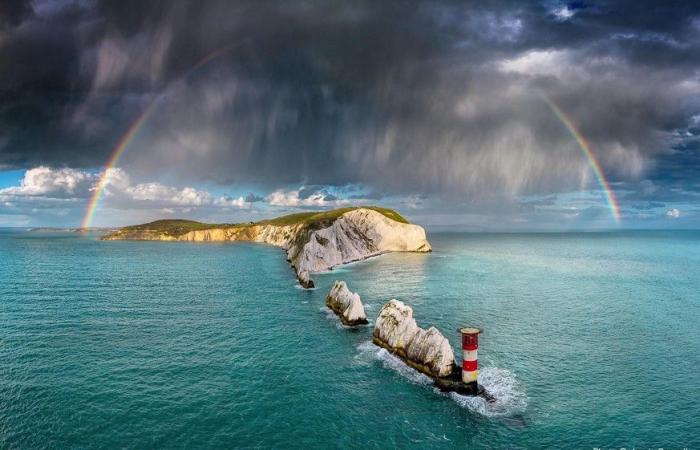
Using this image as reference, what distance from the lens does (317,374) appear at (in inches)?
1497

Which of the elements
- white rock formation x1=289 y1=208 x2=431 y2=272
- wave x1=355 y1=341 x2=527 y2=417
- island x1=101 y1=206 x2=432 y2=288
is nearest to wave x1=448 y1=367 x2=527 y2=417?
wave x1=355 y1=341 x2=527 y2=417

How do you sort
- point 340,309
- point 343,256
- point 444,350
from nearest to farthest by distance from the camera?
point 444,350, point 340,309, point 343,256

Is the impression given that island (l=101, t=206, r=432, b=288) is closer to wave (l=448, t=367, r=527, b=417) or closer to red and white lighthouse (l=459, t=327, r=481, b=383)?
wave (l=448, t=367, r=527, b=417)

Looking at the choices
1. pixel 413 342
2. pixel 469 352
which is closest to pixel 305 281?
pixel 413 342

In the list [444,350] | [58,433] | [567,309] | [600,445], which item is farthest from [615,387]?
[58,433]

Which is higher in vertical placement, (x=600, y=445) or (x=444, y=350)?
(x=444, y=350)

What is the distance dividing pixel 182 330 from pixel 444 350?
32.7 metres

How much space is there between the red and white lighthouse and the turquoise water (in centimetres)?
223

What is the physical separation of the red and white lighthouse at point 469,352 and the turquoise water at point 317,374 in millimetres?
2227

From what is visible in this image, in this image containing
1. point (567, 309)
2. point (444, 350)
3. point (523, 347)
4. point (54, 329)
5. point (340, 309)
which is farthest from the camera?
point (567, 309)

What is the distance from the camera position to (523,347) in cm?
4628

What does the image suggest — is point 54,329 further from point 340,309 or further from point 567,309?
point 567,309

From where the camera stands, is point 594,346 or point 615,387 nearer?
point 615,387

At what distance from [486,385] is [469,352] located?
398cm
